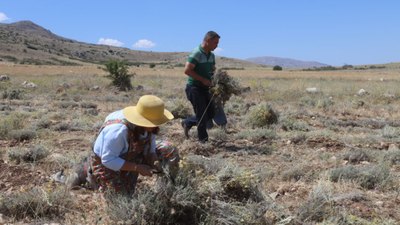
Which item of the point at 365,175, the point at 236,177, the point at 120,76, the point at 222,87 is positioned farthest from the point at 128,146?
the point at 120,76

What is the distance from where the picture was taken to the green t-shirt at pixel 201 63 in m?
6.74

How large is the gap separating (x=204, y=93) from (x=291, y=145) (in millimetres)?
1656

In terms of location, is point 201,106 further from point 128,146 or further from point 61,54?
point 61,54

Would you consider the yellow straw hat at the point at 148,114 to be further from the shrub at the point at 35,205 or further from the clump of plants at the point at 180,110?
the clump of plants at the point at 180,110

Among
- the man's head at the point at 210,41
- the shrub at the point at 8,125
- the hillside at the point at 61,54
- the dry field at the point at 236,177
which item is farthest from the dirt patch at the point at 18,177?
the hillside at the point at 61,54

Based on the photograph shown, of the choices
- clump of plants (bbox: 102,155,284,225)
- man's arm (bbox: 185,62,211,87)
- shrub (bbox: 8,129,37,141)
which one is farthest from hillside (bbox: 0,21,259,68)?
clump of plants (bbox: 102,155,284,225)

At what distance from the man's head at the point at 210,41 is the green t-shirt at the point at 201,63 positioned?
0.10 metres

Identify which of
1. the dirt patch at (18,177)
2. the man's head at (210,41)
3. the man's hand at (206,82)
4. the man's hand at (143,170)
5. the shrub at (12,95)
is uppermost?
the man's head at (210,41)

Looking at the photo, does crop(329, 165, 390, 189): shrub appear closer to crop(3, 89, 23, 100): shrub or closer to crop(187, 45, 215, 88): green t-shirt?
crop(187, 45, 215, 88): green t-shirt

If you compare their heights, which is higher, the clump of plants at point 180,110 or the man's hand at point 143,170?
the man's hand at point 143,170

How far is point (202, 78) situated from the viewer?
675 cm

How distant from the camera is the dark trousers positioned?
22.5ft

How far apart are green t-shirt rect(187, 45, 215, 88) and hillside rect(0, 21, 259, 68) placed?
60.1 m

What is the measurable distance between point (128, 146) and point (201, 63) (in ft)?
10.6
